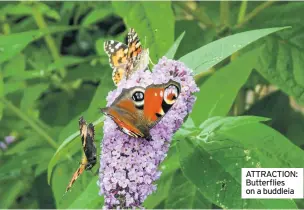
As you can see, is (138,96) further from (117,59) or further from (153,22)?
(153,22)

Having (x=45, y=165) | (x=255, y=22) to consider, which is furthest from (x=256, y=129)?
(x=45, y=165)

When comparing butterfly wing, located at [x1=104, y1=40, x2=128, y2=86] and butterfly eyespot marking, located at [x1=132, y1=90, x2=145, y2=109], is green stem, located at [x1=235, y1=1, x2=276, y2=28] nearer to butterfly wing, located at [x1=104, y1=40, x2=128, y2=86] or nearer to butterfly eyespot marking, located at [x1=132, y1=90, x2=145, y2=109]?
butterfly wing, located at [x1=104, y1=40, x2=128, y2=86]

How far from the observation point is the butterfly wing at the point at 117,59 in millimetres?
1220

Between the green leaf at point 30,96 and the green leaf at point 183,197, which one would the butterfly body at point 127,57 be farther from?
the green leaf at point 30,96

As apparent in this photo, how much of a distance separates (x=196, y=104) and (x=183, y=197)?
0.75 feet

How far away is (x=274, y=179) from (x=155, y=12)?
20.0 inches

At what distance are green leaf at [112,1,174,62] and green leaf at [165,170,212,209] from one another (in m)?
0.31

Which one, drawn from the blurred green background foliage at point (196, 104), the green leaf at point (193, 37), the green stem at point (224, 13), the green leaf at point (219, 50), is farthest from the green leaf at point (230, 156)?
the green stem at point (224, 13)

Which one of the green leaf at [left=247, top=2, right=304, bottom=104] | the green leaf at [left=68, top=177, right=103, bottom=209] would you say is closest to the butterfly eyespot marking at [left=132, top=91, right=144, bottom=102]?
the green leaf at [left=68, top=177, right=103, bottom=209]

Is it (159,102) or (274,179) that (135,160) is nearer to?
(159,102)

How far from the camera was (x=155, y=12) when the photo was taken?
1.42 metres

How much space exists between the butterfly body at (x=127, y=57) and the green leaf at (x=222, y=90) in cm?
21

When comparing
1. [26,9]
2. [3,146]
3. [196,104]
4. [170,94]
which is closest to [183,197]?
[196,104]

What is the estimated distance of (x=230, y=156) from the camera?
3.64ft
